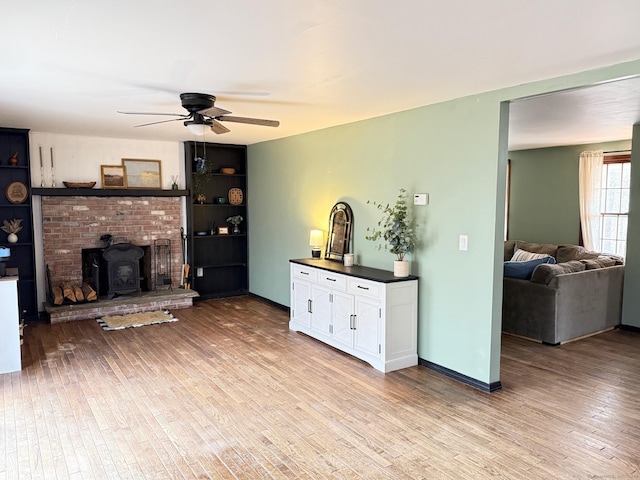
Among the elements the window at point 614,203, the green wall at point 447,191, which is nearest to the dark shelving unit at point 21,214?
the green wall at point 447,191

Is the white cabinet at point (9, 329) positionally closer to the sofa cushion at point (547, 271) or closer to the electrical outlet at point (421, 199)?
the electrical outlet at point (421, 199)

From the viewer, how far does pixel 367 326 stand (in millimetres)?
4406

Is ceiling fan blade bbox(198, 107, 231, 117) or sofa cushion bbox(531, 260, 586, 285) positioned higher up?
ceiling fan blade bbox(198, 107, 231, 117)

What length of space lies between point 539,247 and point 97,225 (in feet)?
21.3

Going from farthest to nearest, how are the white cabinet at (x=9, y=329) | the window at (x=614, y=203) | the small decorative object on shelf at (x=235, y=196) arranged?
the small decorative object on shelf at (x=235, y=196) → the window at (x=614, y=203) → the white cabinet at (x=9, y=329)

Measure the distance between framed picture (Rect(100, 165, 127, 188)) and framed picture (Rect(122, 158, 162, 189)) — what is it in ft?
0.20

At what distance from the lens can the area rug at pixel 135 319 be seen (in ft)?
18.8

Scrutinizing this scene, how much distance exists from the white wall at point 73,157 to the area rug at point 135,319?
103 centimetres

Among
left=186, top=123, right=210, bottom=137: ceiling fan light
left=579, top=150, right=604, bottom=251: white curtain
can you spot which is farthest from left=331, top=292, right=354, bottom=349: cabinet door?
left=579, top=150, right=604, bottom=251: white curtain

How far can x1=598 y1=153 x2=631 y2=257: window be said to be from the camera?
22.7 ft

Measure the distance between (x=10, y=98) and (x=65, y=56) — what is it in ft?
5.24

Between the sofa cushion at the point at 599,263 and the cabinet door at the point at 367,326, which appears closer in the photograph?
the cabinet door at the point at 367,326

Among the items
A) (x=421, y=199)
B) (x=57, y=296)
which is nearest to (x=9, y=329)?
(x=57, y=296)

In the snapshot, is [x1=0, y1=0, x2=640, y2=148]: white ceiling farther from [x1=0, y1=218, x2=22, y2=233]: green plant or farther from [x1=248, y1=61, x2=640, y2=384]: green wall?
[x1=0, y1=218, x2=22, y2=233]: green plant
